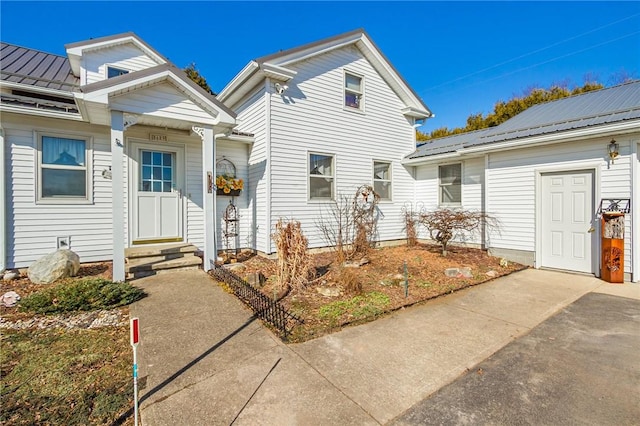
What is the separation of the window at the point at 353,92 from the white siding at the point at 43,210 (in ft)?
22.8

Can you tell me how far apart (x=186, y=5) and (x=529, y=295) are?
36.3ft

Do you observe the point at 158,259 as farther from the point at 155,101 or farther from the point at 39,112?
the point at 39,112

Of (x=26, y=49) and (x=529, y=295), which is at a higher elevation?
(x=26, y=49)

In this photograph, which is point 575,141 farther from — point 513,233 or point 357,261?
point 357,261

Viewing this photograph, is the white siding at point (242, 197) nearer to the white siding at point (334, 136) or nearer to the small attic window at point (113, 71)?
the white siding at point (334, 136)

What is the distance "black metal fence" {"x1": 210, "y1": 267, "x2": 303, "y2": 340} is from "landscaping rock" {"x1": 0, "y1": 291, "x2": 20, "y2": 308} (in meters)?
3.24

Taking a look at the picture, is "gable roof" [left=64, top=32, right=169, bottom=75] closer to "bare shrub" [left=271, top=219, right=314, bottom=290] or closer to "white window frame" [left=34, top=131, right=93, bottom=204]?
"white window frame" [left=34, top=131, right=93, bottom=204]

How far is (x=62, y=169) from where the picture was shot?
6.49 metres

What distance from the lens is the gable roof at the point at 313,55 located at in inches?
308

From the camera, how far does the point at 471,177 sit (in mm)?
9242

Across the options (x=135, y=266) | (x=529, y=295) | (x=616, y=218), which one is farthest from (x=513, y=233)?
(x=135, y=266)

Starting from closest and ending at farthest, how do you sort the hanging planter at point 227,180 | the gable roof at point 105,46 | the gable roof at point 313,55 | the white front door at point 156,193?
the white front door at point 156,193 → the gable roof at point 313,55 → the hanging planter at point 227,180 → the gable roof at point 105,46

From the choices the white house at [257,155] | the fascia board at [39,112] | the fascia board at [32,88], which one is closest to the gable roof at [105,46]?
the white house at [257,155]

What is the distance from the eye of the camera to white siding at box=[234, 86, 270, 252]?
7.99 metres
